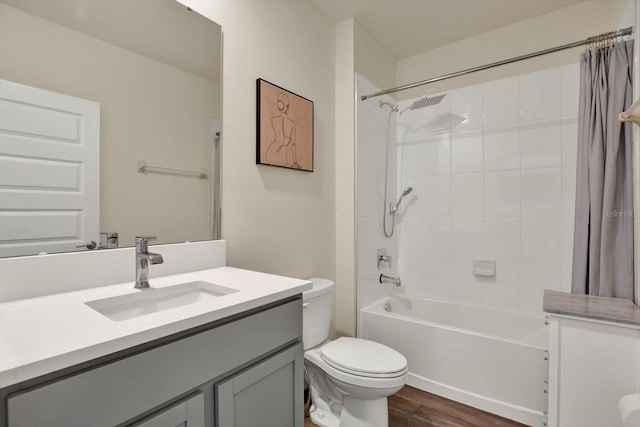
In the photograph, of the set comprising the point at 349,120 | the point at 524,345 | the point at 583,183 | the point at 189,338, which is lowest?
the point at 524,345

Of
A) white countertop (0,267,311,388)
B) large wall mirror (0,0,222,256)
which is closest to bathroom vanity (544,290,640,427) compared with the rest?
white countertop (0,267,311,388)

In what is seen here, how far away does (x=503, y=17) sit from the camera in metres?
2.28

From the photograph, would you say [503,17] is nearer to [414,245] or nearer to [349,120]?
[349,120]

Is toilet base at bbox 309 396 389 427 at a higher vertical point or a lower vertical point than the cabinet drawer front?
lower

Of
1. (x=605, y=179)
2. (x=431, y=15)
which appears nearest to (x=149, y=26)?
(x=431, y=15)

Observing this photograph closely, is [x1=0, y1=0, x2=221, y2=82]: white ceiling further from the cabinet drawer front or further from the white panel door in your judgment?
the cabinet drawer front

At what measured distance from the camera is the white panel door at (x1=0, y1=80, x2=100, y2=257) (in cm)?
91

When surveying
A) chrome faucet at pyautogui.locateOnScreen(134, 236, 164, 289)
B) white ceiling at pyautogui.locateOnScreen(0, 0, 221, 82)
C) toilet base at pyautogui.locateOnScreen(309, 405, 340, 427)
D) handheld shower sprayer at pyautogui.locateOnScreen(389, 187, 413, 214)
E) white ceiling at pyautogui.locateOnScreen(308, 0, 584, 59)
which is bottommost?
toilet base at pyautogui.locateOnScreen(309, 405, 340, 427)

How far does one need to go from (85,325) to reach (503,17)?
2970 mm

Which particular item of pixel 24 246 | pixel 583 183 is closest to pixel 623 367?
pixel 583 183

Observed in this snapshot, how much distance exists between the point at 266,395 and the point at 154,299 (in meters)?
0.50

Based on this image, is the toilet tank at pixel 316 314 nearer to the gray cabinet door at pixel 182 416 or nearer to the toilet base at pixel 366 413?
the toilet base at pixel 366 413

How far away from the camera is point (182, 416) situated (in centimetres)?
74

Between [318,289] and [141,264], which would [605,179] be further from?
[141,264]
